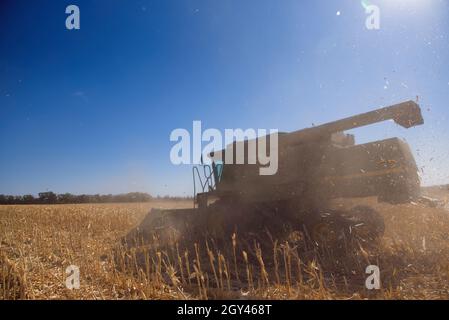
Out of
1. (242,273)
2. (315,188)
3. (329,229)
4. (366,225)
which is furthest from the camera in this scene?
(315,188)

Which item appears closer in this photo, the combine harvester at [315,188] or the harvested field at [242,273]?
the harvested field at [242,273]

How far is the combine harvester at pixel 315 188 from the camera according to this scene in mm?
6242

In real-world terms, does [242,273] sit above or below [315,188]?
below

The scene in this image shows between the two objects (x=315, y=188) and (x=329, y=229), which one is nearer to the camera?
(x=329, y=229)

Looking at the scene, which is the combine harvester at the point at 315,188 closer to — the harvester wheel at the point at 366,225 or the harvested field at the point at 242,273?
the harvester wheel at the point at 366,225

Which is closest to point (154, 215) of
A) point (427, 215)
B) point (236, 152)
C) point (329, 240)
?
point (236, 152)

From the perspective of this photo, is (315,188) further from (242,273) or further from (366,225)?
(242,273)

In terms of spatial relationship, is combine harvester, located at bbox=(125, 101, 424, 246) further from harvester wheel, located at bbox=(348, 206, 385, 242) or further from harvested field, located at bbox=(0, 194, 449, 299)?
harvested field, located at bbox=(0, 194, 449, 299)

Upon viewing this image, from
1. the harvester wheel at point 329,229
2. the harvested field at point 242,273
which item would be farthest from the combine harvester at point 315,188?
the harvested field at point 242,273

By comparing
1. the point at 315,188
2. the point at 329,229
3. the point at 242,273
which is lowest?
the point at 242,273

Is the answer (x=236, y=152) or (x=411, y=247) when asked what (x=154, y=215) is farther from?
(x=411, y=247)

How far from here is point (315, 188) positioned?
7461 mm

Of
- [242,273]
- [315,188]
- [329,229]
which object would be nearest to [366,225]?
[329,229]
